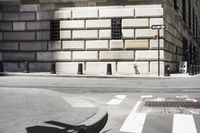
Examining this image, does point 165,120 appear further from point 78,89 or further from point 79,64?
point 79,64

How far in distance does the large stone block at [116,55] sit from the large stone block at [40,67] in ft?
14.6

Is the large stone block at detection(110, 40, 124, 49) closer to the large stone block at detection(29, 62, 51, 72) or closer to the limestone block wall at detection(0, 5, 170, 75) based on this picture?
the limestone block wall at detection(0, 5, 170, 75)

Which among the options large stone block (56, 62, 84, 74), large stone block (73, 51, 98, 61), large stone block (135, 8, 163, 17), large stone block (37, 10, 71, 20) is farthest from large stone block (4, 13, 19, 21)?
large stone block (135, 8, 163, 17)

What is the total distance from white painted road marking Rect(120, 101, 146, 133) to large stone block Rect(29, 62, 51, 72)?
77.5ft

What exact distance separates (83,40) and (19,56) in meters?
5.53

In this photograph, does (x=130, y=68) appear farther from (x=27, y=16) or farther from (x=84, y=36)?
(x=27, y=16)

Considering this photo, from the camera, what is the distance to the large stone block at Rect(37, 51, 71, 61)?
34719mm

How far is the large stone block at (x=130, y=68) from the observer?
33.2 m

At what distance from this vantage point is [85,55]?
113 feet

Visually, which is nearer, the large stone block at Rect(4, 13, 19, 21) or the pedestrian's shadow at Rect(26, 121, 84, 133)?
the pedestrian's shadow at Rect(26, 121, 84, 133)

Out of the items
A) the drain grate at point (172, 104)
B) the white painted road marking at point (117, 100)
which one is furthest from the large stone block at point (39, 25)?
the drain grate at point (172, 104)

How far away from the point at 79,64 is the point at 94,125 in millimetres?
23918

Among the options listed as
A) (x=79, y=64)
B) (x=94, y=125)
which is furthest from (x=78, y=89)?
(x=79, y=64)

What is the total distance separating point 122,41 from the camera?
110 feet
